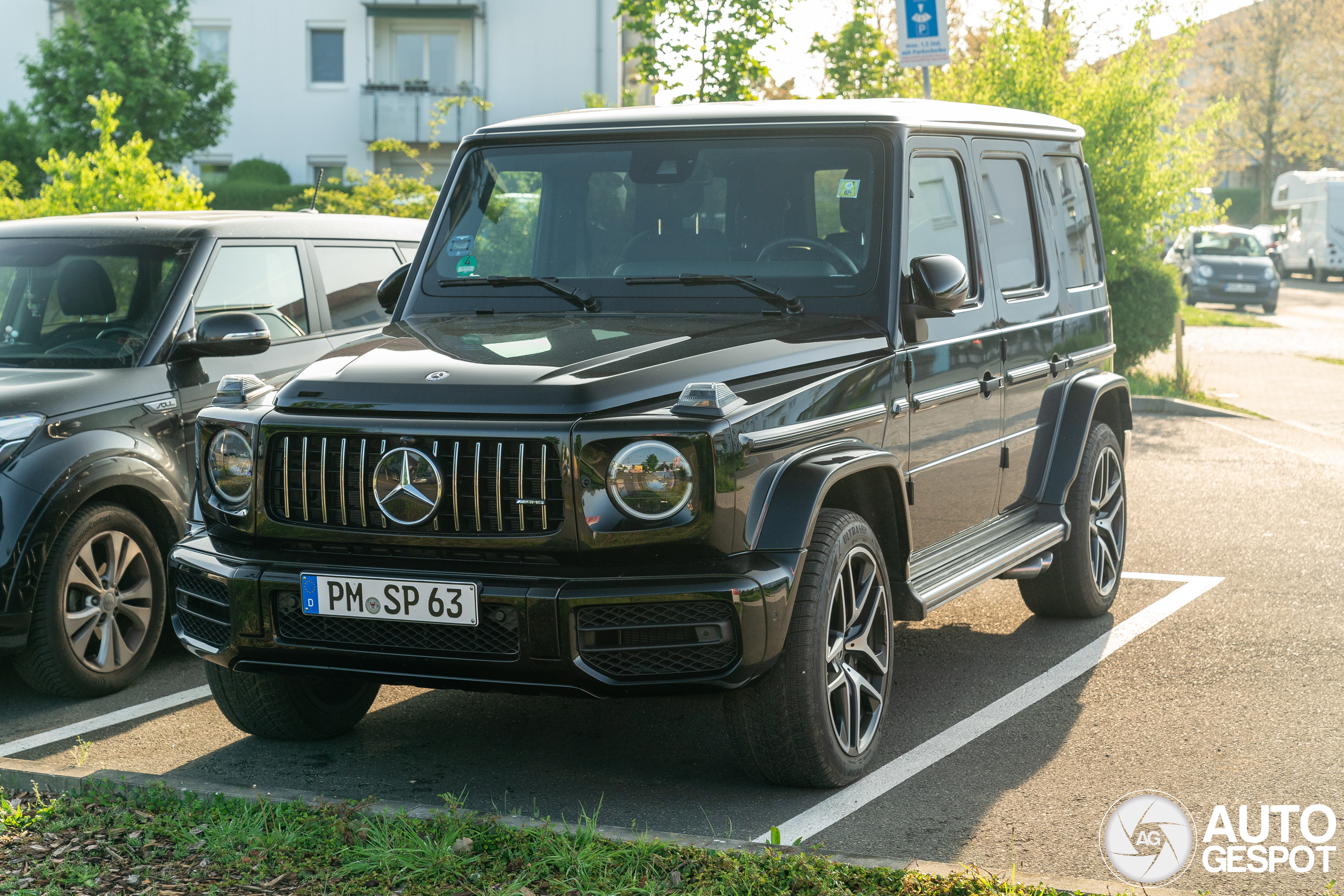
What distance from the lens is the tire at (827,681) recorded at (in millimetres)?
4141

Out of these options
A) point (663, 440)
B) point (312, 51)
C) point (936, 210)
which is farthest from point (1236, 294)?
point (663, 440)

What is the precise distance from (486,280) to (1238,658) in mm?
3518

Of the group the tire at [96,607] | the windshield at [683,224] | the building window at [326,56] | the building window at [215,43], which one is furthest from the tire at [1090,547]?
the building window at [215,43]

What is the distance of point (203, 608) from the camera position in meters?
4.37

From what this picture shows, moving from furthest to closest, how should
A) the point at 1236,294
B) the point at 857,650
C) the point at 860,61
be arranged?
the point at 1236,294
the point at 860,61
the point at 857,650

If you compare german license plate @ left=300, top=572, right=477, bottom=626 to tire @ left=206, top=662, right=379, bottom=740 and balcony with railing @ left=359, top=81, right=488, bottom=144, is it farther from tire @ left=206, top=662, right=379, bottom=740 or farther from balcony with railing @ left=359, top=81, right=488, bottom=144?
balcony with railing @ left=359, top=81, right=488, bottom=144

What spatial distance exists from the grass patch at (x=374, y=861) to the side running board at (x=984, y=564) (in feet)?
4.69

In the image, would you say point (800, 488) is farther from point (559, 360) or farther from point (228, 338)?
point (228, 338)

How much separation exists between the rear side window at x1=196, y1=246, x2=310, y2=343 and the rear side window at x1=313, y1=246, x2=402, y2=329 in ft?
0.63

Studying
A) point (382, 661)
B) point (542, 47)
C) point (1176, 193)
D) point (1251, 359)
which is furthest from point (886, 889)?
point (542, 47)

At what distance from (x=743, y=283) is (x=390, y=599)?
1745mm

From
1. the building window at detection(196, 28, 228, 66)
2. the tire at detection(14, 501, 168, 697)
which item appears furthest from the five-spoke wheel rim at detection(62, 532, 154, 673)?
the building window at detection(196, 28, 228, 66)

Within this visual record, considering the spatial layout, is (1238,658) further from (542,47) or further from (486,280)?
(542,47)

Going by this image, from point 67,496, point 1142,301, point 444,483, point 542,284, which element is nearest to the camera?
point 444,483
